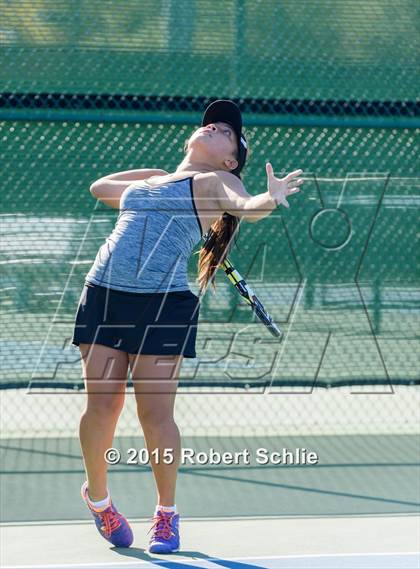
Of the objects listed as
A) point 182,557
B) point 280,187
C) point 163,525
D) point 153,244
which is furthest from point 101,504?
point 280,187

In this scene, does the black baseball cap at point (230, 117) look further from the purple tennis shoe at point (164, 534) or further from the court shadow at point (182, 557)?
the court shadow at point (182, 557)

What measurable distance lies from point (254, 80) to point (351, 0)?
2.27 ft

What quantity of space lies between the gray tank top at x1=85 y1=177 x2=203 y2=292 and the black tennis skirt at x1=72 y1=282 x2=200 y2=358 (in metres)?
0.03

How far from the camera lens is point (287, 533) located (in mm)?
4258

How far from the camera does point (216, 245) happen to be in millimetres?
4113

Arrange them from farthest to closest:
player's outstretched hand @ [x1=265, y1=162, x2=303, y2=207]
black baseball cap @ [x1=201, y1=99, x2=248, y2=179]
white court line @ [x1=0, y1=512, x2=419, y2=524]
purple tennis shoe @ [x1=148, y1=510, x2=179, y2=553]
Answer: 1. white court line @ [x1=0, y1=512, x2=419, y2=524]
2. black baseball cap @ [x1=201, y1=99, x2=248, y2=179]
3. purple tennis shoe @ [x1=148, y1=510, x2=179, y2=553]
4. player's outstretched hand @ [x1=265, y1=162, x2=303, y2=207]

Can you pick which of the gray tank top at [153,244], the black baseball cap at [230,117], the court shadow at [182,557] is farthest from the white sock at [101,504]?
the black baseball cap at [230,117]

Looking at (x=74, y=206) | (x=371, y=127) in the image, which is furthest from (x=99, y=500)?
(x=371, y=127)

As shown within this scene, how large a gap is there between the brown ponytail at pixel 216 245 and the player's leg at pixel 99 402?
45cm

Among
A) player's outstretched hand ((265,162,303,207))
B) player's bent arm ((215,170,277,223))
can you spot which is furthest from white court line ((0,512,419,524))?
player's outstretched hand ((265,162,303,207))

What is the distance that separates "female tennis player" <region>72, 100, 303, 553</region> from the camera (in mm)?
3816

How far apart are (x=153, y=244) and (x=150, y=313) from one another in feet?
0.77

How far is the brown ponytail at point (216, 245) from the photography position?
4082 mm

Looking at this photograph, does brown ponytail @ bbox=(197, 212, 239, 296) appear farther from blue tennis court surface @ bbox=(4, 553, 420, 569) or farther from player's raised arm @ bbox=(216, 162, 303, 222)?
blue tennis court surface @ bbox=(4, 553, 420, 569)
